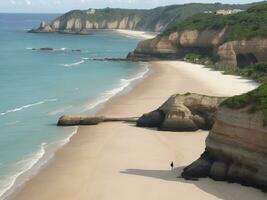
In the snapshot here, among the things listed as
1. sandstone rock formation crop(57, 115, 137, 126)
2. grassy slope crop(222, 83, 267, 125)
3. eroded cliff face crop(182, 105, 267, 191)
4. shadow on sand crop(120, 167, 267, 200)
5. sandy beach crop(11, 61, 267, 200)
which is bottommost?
sandstone rock formation crop(57, 115, 137, 126)

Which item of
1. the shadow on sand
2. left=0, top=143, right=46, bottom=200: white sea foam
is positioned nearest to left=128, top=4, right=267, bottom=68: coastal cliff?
left=0, top=143, right=46, bottom=200: white sea foam

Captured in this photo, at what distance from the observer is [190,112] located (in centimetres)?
3744

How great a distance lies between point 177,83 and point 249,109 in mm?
40273

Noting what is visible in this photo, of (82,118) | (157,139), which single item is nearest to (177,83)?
(82,118)

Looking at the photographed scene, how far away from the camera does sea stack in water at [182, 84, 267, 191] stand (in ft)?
78.9

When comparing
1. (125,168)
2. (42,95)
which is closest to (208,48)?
(42,95)

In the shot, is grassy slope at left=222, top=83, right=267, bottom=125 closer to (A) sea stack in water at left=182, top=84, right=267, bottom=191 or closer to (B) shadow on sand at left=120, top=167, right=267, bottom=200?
(A) sea stack in water at left=182, top=84, right=267, bottom=191

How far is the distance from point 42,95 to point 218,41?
41.0 meters

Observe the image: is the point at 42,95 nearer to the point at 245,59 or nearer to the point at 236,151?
the point at 236,151

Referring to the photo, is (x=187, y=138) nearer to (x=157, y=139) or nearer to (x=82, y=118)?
(x=157, y=139)

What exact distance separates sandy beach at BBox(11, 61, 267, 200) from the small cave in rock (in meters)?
35.2

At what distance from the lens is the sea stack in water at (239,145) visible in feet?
78.9

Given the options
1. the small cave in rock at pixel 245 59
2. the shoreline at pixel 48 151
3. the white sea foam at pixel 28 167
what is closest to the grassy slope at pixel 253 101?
the shoreline at pixel 48 151

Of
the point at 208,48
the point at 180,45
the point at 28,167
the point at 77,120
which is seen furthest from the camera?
the point at 180,45
